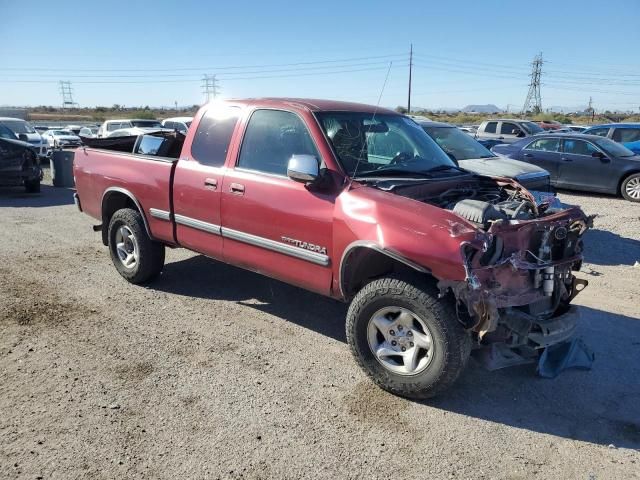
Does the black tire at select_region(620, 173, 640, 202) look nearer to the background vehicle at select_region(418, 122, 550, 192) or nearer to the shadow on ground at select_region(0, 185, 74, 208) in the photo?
the background vehicle at select_region(418, 122, 550, 192)

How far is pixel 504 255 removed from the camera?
133 inches

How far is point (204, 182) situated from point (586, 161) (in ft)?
35.0

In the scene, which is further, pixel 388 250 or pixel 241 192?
pixel 241 192

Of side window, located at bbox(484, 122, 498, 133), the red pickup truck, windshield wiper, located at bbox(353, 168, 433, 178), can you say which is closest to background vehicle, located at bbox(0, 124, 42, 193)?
the red pickup truck

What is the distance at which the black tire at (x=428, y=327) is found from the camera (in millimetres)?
3312

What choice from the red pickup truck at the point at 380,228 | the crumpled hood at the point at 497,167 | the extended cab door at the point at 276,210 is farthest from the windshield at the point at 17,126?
the extended cab door at the point at 276,210

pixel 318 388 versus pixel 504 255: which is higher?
pixel 504 255

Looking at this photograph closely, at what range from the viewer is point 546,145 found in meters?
13.0

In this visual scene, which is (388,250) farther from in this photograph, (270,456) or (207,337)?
(207,337)

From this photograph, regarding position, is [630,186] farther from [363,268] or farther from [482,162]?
[363,268]

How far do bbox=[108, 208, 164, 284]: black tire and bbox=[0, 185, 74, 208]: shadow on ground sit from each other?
20.3 feet

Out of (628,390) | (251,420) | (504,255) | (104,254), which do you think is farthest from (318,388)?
(104,254)

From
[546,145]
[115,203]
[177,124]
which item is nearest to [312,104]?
[115,203]

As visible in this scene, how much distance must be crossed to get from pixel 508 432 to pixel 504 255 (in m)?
1.12
